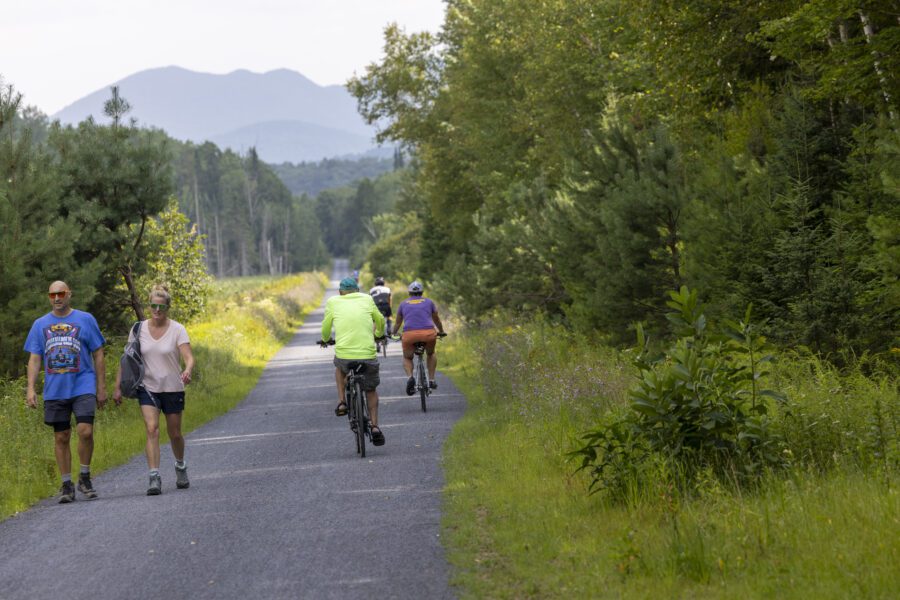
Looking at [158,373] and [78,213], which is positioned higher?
[78,213]

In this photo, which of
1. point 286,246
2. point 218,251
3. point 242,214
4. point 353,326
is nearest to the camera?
point 353,326

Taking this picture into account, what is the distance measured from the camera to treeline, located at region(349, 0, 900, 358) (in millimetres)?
12843

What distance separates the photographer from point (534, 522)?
313 inches

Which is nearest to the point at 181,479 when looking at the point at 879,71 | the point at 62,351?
the point at 62,351

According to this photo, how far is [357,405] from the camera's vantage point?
1273 centimetres

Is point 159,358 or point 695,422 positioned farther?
point 159,358

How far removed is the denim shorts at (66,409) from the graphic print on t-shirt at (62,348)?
29 centimetres

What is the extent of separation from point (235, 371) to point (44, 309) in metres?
9.14

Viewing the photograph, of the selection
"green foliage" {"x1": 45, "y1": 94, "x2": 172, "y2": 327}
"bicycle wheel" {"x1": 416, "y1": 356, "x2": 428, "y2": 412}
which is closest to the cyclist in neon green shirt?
"bicycle wheel" {"x1": 416, "y1": 356, "x2": 428, "y2": 412}

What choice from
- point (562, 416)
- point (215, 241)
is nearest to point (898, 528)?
point (562, 416)

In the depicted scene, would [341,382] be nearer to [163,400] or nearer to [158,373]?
[163,400]

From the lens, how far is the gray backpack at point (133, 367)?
10219 mm

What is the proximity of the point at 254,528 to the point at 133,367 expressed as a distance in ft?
8.73

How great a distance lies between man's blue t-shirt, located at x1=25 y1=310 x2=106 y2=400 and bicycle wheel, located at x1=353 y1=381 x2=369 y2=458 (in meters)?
3.44
